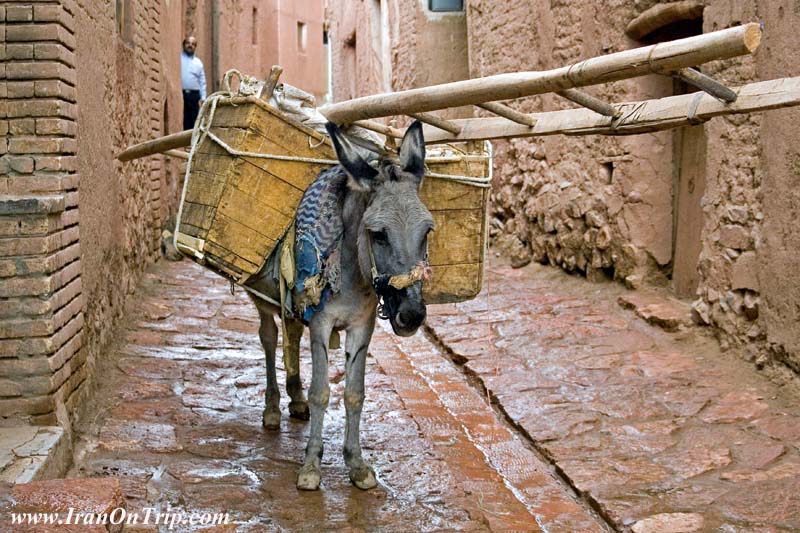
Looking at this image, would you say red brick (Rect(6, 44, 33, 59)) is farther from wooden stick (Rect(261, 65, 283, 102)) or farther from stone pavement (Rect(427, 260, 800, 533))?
stone pavement (Rect(427, 260, 800, 533))

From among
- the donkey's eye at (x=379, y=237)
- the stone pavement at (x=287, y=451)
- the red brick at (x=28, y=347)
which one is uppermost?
the donkey's eye at (x=379, y=237)

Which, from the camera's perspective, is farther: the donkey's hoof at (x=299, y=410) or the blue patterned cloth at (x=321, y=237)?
the donkey's hoof at (x=299, y=410)

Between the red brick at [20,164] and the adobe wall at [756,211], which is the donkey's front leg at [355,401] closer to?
the red brick at [20,164]

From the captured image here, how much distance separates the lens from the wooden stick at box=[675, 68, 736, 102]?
3445 millimetres

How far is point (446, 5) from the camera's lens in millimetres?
15836

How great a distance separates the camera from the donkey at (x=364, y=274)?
438 centimetres

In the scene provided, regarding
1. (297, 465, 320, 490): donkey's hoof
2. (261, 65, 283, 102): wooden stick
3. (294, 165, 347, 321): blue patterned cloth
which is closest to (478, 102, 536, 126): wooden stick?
(294, 165, 347, 321): blue patterned cloth

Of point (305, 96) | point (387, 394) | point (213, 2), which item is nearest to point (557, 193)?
point (387, 394)

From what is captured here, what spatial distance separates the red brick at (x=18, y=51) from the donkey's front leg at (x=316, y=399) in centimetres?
208

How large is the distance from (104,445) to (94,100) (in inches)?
94.6

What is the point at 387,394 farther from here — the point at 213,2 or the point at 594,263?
the point at 213,2

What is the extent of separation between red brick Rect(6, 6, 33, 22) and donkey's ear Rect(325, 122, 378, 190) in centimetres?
179

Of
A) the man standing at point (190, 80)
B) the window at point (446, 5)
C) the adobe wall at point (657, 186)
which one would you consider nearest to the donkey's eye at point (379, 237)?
the adobe wall at point (657, 186)

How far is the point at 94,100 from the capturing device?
6.40 m
